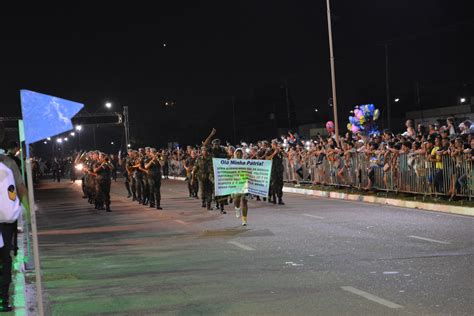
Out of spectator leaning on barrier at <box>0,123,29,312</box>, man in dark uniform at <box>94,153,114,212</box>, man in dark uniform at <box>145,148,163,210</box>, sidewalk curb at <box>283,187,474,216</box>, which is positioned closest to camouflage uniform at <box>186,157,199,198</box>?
man in dark uniform at <box>145,148,163,210</box>

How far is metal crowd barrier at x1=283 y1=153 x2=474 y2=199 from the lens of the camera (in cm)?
1712

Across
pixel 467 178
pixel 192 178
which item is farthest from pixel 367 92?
pixel 467 178

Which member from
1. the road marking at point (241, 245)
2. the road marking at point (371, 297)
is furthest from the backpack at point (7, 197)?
the road marking at point (241, 245)

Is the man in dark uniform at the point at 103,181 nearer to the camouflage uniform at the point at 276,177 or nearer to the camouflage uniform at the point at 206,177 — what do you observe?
the camouflage uniform at the point at 206,177

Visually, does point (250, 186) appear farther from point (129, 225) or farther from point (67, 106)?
point (67, 106)

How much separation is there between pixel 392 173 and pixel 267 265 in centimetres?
1179

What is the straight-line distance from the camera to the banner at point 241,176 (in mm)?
15617

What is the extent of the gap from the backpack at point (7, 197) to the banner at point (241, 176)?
876 centimetres

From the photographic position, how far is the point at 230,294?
302 inches

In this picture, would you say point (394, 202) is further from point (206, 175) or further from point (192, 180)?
point (192, 180)

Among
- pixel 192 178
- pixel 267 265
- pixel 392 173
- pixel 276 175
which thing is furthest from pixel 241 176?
pixel 192 178

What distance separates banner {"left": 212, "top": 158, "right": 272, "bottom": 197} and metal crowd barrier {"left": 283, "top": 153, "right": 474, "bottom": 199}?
5.16 metres

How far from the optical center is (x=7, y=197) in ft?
22.9

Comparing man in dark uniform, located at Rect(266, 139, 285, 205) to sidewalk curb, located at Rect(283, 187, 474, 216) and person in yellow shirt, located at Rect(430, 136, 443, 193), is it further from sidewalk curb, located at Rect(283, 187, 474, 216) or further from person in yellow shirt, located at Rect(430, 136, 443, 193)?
person in yellow shirt, located at Rect(430, 136, 443, 193)
